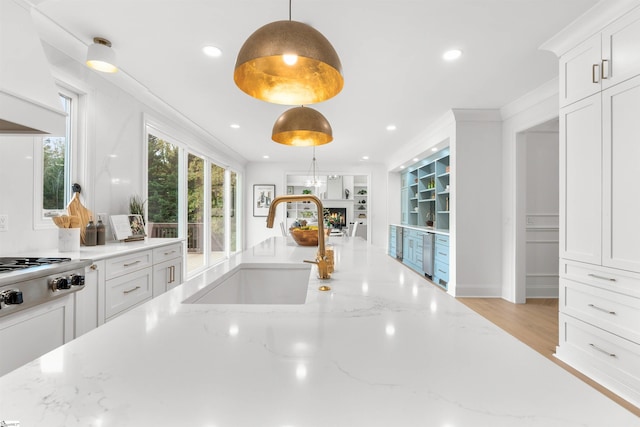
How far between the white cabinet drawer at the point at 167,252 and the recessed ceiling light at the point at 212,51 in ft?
5.61

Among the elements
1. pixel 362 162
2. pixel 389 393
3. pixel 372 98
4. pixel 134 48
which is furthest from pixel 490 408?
pixel 362 162

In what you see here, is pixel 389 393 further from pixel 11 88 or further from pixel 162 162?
pixel 162 162

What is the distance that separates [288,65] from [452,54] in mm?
2080

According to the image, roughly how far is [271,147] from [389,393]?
6.12 meters

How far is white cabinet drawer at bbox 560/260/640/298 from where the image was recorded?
6.15 ft

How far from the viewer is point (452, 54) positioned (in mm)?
2621

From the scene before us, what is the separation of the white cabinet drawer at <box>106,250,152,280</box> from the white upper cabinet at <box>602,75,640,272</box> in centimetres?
328

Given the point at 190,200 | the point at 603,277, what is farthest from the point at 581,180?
the point at 190,200

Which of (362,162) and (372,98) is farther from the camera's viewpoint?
(362,162)

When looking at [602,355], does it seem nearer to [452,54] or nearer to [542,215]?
[452,54]

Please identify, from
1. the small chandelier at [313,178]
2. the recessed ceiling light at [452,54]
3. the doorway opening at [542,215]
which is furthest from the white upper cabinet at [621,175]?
the small chandelier at [313,178]

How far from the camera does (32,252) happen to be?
2143 millimetres

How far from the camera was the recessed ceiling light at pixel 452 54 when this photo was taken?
2574mm

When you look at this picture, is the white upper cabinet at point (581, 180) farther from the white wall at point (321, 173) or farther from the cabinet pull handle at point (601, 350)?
the white wall at point (321, 173)
